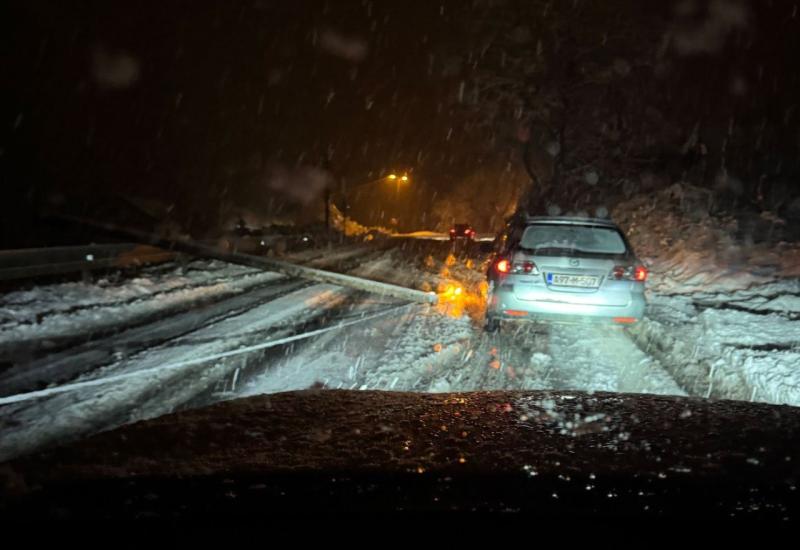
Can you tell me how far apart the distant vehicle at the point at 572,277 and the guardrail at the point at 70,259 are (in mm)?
9827

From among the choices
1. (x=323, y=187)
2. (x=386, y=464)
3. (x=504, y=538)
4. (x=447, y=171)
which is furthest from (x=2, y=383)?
(x=447, y=171)

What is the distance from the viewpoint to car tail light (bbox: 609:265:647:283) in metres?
6.98

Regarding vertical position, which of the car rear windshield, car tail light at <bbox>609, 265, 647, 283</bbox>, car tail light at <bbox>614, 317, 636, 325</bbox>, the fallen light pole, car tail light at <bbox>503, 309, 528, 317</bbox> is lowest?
the fallen light pole

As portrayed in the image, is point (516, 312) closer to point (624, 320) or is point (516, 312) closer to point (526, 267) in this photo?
point (526, 267)

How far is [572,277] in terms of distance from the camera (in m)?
7.02

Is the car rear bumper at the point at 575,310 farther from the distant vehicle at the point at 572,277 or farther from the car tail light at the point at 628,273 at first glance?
Answer: the car tail light at the point at 628,273

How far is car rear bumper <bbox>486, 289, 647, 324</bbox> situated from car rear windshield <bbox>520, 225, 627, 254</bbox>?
2.12 ft

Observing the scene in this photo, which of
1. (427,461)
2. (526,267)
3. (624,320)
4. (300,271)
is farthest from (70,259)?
(427,461)

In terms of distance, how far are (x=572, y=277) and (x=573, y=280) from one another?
0.12 ft

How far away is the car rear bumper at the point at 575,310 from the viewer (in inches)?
275

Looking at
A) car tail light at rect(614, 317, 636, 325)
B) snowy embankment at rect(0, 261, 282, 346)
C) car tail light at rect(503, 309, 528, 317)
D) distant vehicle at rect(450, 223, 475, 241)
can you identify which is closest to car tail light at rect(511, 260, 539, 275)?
car tail light at rect(503, 309, 528, 317)

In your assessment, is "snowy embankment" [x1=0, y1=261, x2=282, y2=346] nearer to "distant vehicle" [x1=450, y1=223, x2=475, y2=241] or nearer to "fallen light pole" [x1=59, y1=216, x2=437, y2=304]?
"fallen light pole" [x1=59, y1=216, x2=437, y2=304]

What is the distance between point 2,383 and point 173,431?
3574mm

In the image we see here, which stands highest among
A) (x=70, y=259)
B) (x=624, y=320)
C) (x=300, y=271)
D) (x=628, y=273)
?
(x=628, y=273)
